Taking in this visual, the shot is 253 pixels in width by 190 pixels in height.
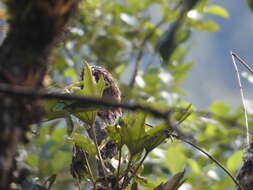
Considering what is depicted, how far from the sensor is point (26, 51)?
1.65 ft

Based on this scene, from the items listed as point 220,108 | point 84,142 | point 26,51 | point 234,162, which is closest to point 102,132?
point 84,142

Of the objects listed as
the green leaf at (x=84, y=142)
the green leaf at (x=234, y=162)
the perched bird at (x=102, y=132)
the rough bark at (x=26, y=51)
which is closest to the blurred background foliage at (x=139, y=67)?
the green leaf at (x=234, y=162)

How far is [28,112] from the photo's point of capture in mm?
521

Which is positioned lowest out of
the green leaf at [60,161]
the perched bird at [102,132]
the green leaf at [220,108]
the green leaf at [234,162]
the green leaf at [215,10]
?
the green leaf at [60,161]

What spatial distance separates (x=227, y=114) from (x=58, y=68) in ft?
3.32

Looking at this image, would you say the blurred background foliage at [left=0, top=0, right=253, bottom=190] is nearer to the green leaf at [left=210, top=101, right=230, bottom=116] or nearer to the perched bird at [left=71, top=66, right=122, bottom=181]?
the green leaf at [left=210, top=101, right=230, bottom=116]

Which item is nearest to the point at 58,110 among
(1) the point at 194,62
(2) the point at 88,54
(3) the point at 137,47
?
(1) the point at 194,62

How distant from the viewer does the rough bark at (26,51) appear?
491 mm

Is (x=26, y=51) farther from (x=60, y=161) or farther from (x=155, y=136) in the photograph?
(x=60, y=161)

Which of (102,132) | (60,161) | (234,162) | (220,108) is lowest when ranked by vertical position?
(60,161)

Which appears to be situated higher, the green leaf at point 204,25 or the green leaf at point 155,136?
the green leaf at point 155,136

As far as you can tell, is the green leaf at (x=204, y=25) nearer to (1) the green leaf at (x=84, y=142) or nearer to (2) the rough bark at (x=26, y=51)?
(1) the green leaf at (x=84, y=142)

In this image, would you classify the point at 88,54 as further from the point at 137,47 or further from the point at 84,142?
the point at 84,142

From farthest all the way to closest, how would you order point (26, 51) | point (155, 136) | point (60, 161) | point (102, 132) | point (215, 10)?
point (215, 10), point (60, 161), point (102, 132), point (155, 136), point (26, 51)
